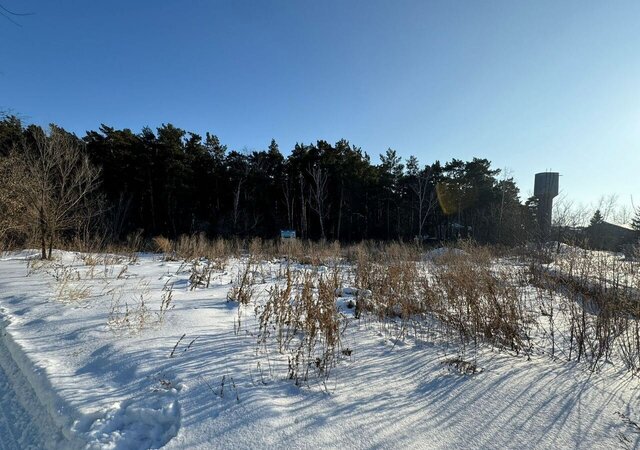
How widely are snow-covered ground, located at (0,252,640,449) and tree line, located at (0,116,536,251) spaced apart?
2098 cm

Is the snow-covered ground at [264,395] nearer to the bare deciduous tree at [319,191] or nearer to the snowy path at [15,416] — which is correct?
the snowy path at [15,416]

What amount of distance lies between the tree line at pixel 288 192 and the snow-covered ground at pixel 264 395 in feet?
68.8

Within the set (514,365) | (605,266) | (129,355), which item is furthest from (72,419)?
(605,266)

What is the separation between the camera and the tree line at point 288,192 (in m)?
24.6

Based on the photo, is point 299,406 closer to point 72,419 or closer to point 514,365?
point 72,419

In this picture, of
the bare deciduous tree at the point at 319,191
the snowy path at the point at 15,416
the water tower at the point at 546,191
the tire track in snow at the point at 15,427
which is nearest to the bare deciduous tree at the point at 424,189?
the bare deciduous tree at the point at 319,191

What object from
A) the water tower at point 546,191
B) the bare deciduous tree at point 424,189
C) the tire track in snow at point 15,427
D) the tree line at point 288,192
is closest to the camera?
the tire track in snow at point 15,427

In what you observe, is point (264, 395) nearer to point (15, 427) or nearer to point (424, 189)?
point (15, 427)

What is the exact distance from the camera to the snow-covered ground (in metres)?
1.74

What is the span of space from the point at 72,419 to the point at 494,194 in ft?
99.9

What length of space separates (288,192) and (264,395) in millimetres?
24769

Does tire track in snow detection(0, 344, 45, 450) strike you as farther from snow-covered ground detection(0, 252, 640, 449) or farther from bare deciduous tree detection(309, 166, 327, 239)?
bare deciduous tree detection(309, 166, 327, 239)

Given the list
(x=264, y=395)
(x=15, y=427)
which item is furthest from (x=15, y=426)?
(x=264, y=395)

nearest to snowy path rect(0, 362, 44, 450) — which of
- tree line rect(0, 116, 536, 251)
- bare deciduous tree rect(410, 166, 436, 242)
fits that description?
tree line rect(0, 116, 536, 251)
